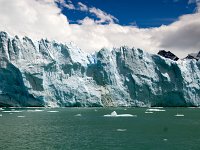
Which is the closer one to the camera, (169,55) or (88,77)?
(88,77)

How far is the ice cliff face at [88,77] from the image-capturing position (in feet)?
313

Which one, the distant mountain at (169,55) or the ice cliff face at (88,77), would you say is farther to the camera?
the distant mountain at (169,55)

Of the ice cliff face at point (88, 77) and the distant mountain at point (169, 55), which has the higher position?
the distant mountain at point (169, 55)

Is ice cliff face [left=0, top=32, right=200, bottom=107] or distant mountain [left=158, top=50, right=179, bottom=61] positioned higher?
distant mountain [left=158, top=50, right=179, bottom=61]

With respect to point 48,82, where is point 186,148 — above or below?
below

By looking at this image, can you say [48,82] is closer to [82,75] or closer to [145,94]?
[82,75]

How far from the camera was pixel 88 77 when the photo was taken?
106m

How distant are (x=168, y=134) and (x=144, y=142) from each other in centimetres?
627

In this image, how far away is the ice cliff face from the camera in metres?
95.4

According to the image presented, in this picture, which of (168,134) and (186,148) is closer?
(186,148)

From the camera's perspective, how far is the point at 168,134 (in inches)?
1384

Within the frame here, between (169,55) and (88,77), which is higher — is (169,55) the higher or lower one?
the higher one


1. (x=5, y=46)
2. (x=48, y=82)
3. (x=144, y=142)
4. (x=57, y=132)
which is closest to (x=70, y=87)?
(x=48, y=82)

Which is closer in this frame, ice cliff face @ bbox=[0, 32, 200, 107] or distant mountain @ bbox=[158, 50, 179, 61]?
ice cliff face @ bbox=[0, 32, 200, 107]
